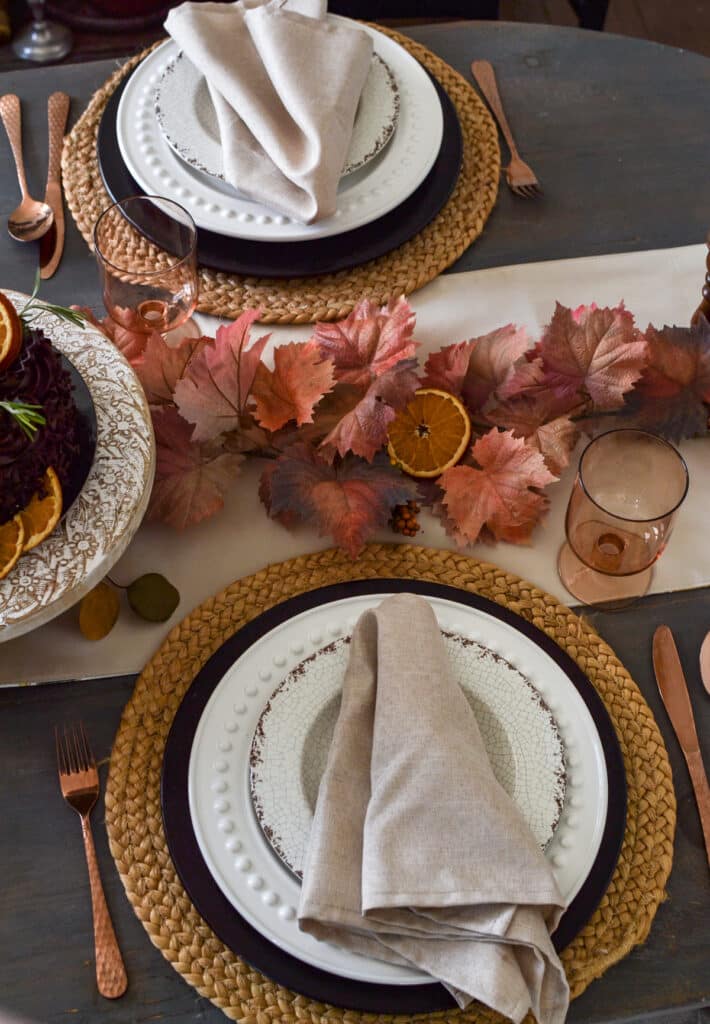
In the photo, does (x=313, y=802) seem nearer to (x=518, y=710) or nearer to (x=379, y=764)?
(x=379, y=764)

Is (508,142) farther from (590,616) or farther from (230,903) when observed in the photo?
(230,903)

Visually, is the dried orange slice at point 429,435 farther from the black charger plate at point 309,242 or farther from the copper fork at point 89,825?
the copper fork at point 89,825

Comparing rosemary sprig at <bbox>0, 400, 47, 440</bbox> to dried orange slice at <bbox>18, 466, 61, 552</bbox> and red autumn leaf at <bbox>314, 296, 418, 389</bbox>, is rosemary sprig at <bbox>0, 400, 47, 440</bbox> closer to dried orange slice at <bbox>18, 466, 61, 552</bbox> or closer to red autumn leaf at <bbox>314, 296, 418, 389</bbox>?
dried orange slice at <bbox>18, 466, 61, 552</bbox>

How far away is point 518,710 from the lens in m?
0.75

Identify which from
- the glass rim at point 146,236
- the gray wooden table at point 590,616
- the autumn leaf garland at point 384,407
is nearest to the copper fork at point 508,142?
the gray wooden table at point 590,616

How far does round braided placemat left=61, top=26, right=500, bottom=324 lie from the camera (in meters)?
0.99

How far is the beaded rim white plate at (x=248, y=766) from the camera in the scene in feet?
2.21

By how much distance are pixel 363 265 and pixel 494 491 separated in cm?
30

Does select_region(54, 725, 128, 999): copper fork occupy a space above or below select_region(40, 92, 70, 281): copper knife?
below

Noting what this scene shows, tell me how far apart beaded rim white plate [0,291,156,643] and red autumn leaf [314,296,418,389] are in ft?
0.58

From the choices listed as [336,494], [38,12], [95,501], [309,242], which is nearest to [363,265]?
[309,242]

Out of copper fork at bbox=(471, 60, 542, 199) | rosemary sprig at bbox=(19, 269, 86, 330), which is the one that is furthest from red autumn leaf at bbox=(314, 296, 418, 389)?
copper fork at bbox=(471, 60, 542, 199)

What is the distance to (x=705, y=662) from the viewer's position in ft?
2.68

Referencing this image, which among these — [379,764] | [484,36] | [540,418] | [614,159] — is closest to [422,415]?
[540,418]
